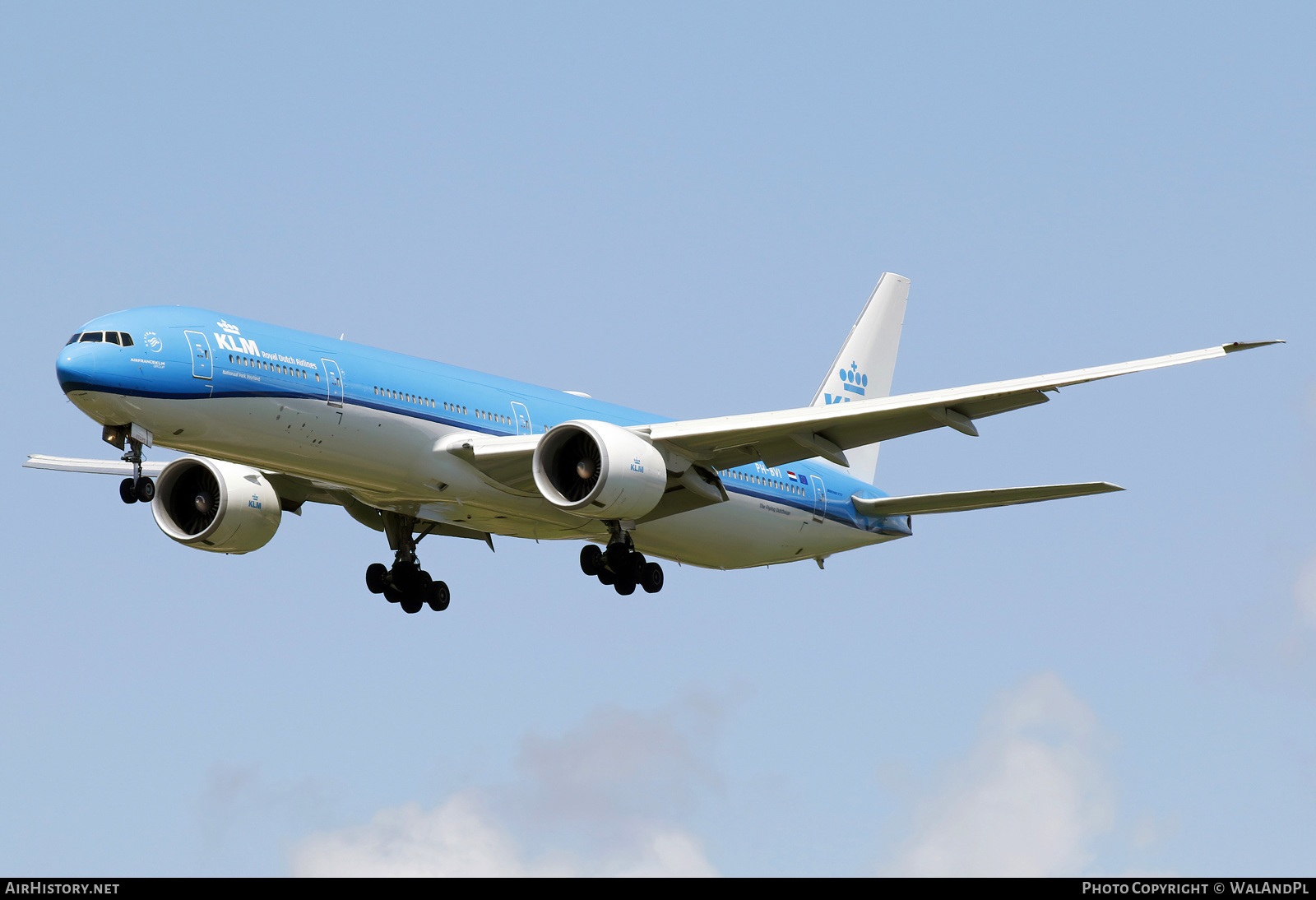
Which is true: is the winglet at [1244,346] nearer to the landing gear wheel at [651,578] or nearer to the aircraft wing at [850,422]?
the aircraft wing at [850,422]

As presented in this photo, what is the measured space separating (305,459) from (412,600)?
29.1 ft

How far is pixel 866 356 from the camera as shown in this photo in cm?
4916

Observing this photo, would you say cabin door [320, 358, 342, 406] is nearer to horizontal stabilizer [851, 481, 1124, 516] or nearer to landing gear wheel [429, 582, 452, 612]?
landing gear wheel [429, 582, 452, 612]

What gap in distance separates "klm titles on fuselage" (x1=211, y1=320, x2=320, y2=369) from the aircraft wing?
741cm

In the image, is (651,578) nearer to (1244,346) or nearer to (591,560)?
(591,560)

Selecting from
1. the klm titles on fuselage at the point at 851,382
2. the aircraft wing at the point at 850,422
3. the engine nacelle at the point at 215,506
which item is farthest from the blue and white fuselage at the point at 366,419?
the klm titles on fuselage at the point at 851,382

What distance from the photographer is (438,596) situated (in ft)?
134

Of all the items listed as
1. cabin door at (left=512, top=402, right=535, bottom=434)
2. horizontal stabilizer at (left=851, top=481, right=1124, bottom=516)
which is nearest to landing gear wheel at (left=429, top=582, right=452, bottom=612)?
cabin door at (left=512, top=402, right=535, bottom=434)

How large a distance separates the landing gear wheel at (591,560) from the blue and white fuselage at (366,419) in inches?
19.9

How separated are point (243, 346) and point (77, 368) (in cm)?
306
